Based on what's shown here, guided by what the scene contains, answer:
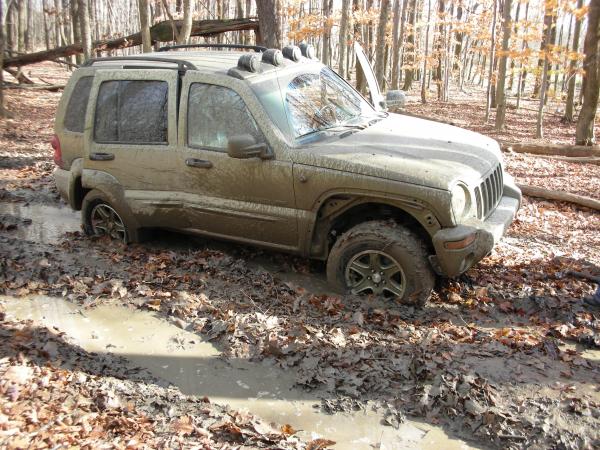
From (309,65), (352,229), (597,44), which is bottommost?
(352,229)

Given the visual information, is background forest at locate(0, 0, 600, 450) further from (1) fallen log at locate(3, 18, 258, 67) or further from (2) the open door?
(1) fallen log at locate(3, 18, 258, 67)

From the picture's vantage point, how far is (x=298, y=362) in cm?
400

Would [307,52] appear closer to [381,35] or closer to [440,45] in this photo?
[381,35]

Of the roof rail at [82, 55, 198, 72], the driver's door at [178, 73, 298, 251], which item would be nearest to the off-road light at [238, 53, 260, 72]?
the driver's door at [178, 73, 298, 251]

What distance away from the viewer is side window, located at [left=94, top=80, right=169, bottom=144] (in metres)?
5.41

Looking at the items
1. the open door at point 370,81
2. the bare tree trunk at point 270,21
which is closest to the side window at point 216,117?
the open door at point 370,81

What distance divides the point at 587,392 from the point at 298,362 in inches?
78.7

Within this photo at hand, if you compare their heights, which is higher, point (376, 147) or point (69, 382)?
point (376, 147)

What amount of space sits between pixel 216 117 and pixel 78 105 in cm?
208

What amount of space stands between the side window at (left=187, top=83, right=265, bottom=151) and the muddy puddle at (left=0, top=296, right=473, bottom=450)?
175 centimetres

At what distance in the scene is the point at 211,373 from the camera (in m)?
3.94

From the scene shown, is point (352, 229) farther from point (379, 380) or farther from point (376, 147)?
point (379, 380)

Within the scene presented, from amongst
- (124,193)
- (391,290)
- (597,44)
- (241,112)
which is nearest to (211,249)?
(124,193)

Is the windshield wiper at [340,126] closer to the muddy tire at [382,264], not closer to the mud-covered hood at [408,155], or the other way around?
the mud-covered hood at [408,155]
